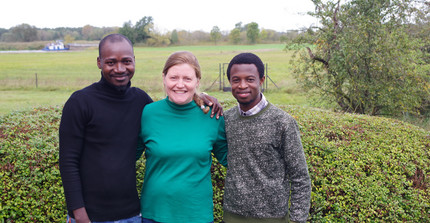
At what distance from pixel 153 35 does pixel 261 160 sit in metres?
88.9

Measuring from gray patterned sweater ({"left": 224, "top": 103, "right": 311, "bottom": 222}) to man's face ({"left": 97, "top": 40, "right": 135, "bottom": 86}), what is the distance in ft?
3.02

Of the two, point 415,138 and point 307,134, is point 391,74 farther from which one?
point 307,134

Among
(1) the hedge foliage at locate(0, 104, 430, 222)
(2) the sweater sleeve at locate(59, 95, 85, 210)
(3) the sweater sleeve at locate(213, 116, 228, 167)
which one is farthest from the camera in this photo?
(1) the hedge foliage at locate(0, 104, 430, 222)

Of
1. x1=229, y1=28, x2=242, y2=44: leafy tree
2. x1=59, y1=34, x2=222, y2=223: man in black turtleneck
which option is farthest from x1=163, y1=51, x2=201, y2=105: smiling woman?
x1=229, y1=28, x2=242, y2=44: leafy tree

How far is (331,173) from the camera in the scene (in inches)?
168

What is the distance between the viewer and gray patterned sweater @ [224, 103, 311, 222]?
8.31ft

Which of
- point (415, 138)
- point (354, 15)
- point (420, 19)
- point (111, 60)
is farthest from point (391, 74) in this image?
point (111, 60)

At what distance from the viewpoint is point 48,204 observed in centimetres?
346

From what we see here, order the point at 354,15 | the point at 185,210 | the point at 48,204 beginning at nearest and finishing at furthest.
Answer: the point at 185,210
the point at 48,204
the point at 354,15

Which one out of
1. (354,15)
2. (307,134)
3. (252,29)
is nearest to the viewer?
(307,134)

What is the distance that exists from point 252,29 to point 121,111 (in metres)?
95.2

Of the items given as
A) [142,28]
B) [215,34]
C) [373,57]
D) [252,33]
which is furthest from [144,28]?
[373,57]

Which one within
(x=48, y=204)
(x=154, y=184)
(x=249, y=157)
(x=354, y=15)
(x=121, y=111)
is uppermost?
(x=354, y=15)

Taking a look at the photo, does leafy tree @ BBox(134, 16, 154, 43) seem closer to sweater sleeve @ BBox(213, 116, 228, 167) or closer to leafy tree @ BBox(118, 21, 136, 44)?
leafy tree @ BBox(118, 21, 136, 44)
